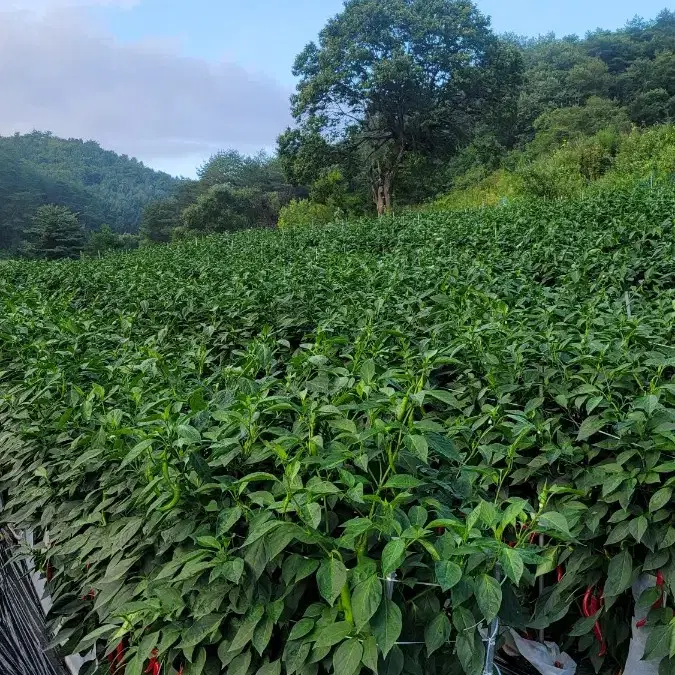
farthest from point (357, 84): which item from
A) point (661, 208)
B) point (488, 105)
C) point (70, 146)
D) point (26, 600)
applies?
point (70, 146)

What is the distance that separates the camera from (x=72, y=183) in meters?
44.2

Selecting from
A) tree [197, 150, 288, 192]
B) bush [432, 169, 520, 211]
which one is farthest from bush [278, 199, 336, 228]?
tree [197, 150, 288, 192]

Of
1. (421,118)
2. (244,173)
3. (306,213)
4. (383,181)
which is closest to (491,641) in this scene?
(306,213)

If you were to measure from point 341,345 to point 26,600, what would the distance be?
1368 millimetres

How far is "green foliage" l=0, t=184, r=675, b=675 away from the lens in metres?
1.02

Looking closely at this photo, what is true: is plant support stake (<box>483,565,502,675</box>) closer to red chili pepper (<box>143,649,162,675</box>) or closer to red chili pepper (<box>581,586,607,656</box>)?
red chili pepper (<box>581,586,607,656</box>)

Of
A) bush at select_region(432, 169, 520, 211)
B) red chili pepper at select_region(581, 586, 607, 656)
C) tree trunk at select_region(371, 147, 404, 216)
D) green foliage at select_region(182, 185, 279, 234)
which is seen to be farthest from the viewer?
green foliage at select_region(182, 185, 279, 234)

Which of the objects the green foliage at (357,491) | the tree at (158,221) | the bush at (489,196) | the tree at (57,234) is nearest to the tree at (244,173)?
the tree at (158,221)

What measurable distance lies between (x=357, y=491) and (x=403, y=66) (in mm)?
21505

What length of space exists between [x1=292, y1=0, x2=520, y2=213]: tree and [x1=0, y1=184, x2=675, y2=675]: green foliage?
20356 mm

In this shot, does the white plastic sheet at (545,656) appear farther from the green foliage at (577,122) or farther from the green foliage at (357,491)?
the green foliage at (577,122)

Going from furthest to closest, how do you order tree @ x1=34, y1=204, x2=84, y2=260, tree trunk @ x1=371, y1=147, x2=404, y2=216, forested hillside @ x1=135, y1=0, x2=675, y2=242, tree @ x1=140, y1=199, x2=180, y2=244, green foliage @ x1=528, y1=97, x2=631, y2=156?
tree @ x1=140, y1=199, x2=180, y2=244 < tree @ x1=34, y1=204, x2=84, y2=260 < green foliage @ x1=528, y1=97, x2=631, y2=156 < tree trunk @ x1=371, y1=147, x2=404, y2=216 < forested hillside @ x1=135, y1=0, x2=675, y2=242

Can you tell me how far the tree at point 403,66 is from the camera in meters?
20.8

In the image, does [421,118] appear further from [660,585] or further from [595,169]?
[660,585]
